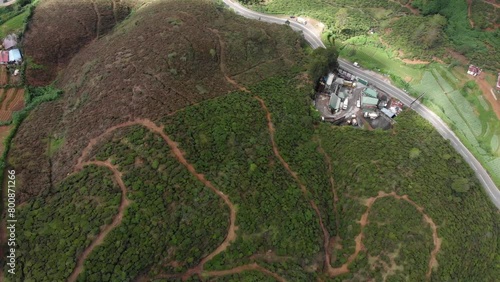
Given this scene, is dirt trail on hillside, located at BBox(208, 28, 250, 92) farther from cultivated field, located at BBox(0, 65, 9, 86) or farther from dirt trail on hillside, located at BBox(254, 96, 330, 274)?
cultivated field, located at BBox(0, 65, 9, 86)

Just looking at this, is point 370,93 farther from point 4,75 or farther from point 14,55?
point 4,75

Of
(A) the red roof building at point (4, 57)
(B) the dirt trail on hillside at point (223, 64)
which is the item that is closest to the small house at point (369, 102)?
(B) the dirt trail on hillside at point (223, 64)

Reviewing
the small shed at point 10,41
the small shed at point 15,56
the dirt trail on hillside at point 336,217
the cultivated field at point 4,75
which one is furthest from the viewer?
the small shed at point 10,41

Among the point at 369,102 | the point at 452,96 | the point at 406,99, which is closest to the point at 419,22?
the point at 452,96

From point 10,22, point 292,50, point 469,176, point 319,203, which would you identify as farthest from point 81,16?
point 469,176

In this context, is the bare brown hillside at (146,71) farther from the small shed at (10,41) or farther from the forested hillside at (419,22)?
the forested hillside at (419,22)

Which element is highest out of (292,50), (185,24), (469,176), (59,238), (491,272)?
(185,24)

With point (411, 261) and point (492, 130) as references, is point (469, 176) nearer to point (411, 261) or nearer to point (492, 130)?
point (492, 130)
